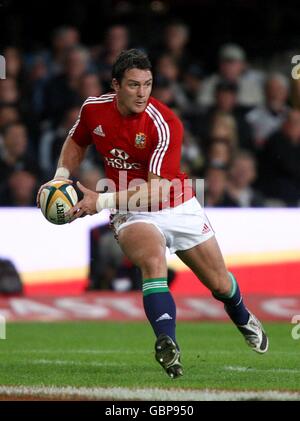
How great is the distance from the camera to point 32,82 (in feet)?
48.5

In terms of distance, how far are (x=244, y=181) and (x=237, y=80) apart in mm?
2065

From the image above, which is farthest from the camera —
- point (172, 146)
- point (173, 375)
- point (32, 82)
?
point (32, 82)

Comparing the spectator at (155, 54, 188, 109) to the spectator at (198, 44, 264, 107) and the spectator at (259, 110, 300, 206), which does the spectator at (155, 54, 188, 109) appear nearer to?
the spectator at (198, 44, 264, 107)

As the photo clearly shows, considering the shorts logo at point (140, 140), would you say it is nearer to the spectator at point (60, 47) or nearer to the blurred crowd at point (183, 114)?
the blurred crowd at point (183, 114)

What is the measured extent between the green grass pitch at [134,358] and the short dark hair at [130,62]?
2.01 metres

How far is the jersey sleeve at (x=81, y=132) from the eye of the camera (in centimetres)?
786

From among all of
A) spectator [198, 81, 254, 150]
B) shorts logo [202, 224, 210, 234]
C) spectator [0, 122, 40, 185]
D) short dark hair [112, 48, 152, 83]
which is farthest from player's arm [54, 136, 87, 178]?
spectator [198, 81, 254, 150]

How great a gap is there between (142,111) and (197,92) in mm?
7821

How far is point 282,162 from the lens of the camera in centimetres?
1405

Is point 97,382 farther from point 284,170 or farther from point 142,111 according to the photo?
point 284,170

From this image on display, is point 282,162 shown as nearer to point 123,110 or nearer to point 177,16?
point 177,16

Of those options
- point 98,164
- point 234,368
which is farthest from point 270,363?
point 98,164

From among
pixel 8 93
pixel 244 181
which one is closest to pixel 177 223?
pixel 244 181

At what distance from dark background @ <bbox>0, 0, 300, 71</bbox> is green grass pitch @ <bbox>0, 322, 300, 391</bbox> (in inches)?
237
